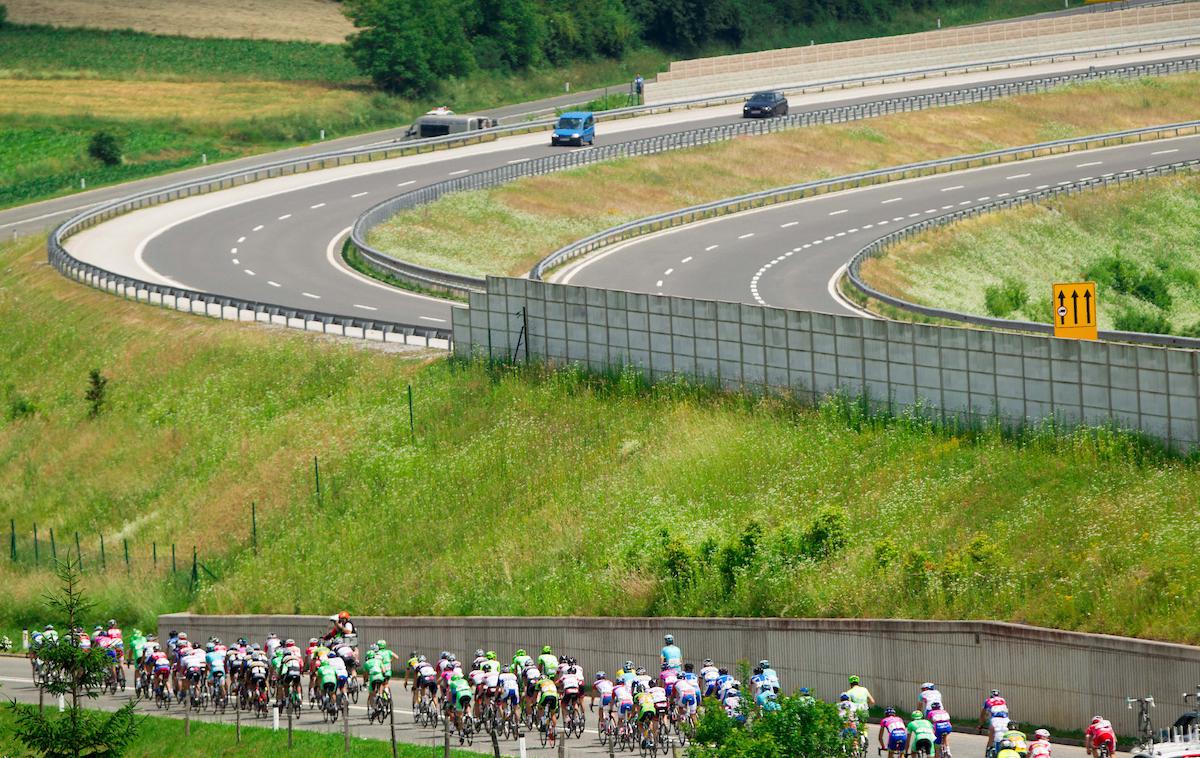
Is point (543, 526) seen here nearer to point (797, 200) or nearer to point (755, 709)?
point (755, 709)

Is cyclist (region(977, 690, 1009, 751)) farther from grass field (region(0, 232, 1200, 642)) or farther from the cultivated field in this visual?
the cultivated field

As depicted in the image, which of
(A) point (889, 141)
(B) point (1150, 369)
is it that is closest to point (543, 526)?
(B) point (1150, 369)

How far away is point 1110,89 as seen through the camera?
9388 cm

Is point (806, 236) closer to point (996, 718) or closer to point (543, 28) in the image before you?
point (996, 718)

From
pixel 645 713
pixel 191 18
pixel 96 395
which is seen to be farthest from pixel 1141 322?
pixel 191 18

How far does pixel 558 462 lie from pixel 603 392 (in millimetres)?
2798

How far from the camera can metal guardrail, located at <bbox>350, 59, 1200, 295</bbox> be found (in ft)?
195

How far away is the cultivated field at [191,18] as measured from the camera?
4865 inches

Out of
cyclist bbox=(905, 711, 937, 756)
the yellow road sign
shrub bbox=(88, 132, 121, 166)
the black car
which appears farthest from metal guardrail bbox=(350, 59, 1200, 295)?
cyclist bbox=(905, 711, 937, 756)

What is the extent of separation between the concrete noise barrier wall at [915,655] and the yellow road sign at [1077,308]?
27.3 feet

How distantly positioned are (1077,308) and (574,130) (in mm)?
53884

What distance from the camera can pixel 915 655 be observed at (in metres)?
27.8

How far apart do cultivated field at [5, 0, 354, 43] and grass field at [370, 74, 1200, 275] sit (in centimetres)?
5029

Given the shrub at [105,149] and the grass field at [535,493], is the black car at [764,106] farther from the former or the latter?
the grass field at [535,493]
